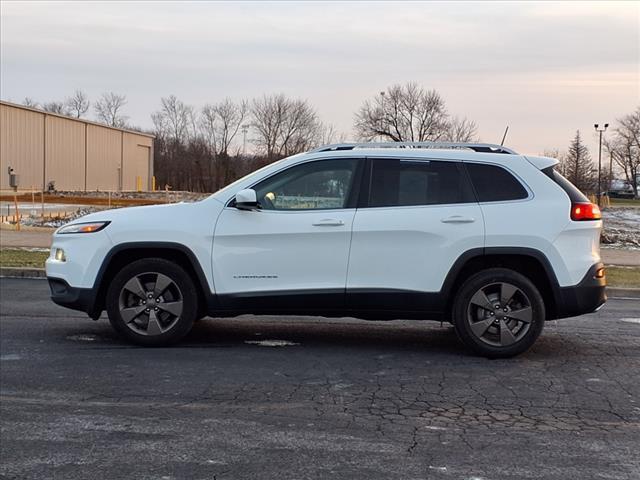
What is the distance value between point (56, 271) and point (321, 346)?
2.59 meters

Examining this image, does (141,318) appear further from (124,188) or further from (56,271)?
(124,188)

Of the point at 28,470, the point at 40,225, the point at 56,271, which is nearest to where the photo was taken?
the point at 28,470

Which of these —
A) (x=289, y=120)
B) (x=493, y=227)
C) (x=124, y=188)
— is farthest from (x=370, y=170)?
(x=289, y=120)

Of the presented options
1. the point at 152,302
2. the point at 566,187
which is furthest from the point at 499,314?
the point at 152,302

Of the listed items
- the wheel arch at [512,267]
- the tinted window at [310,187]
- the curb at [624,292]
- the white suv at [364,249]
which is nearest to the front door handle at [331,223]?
the white suv at [364,249]

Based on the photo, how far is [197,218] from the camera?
6.64 m

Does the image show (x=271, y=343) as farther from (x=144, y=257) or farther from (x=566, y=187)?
(x=566, y=187)

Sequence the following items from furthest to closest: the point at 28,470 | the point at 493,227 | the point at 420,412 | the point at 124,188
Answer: the point at 124,188 < the point at 493,227 < the point at 420,412 < the point at 28,470

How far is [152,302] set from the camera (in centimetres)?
673

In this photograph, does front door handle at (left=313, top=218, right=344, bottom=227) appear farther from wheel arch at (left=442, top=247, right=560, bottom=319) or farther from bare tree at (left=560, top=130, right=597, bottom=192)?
bare tree at (left=560, top=130, right=597, bottom=192)

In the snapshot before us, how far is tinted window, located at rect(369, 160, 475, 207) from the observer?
6555mm

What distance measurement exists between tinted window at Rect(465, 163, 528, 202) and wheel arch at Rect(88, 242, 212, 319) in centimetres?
260

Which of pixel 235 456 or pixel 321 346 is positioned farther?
pixel 321 346

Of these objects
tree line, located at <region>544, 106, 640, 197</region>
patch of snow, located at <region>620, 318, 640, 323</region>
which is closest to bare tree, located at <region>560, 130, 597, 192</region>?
tree line, located at <region>544, 106, 640, 197</region>
